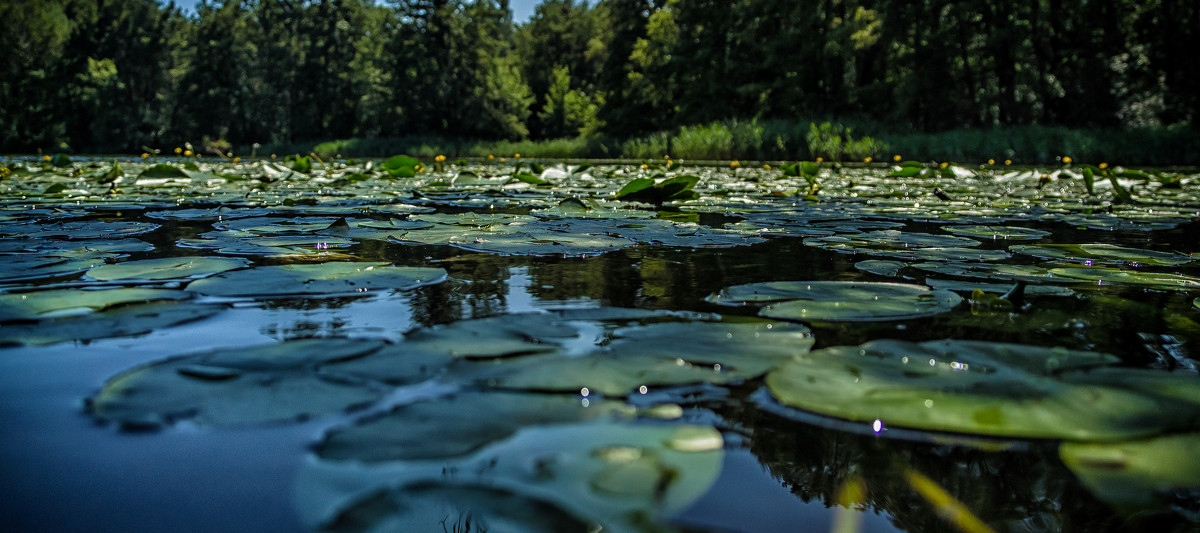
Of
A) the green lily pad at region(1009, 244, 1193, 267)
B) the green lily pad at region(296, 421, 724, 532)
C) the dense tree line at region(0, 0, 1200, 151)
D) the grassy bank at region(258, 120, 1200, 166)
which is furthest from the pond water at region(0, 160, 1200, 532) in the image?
the dense tree line at region(0, 0, 1200, 151)

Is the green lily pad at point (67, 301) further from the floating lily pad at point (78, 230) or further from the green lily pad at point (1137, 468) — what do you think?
the green lily pad at point (1137, 468)

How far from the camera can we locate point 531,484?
413mm

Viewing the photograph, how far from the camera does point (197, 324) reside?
2.64 feet

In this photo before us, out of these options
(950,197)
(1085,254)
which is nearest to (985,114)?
(950,197)

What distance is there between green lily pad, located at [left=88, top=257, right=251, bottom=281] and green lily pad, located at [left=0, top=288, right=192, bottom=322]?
0.11 meters

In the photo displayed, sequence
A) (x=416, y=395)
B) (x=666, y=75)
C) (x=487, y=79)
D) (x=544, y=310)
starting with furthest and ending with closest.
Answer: (x=487, y=79), (x=666, y=75), (x=544, y=310), (x=416, y=395)

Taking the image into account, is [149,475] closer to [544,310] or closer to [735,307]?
[544,310]

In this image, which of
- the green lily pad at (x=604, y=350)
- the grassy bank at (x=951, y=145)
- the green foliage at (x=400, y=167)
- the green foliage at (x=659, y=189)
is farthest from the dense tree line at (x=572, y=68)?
the green lily pad at (x=604, y=350)

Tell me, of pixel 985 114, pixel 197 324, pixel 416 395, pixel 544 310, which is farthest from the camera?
pixel 985 114

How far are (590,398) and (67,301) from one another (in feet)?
2.39

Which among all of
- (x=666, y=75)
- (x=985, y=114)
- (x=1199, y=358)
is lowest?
(x=1199, y=358)

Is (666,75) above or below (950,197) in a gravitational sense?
above

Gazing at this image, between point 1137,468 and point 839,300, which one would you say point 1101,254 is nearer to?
point 839,300

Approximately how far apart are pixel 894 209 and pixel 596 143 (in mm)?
17047
